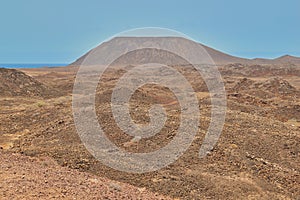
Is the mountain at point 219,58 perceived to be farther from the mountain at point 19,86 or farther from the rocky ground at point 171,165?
the rocky ground at point 171,165

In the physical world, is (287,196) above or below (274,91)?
below

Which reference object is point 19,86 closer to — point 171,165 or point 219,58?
point 171,165

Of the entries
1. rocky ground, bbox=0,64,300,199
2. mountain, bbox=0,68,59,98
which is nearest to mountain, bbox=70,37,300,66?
mountain, bbox=0,68,59,98

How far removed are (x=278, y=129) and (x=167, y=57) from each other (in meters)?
94.7

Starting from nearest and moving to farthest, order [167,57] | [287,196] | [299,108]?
[287,196]
[299,108]
[167,57]

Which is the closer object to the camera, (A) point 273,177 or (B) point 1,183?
(B) point 1,183

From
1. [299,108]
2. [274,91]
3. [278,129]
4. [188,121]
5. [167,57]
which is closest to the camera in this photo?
[188,121]

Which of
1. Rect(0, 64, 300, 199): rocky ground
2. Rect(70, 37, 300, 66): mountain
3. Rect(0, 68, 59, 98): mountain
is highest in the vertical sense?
Rect(70, 37, 300, 66): mountain

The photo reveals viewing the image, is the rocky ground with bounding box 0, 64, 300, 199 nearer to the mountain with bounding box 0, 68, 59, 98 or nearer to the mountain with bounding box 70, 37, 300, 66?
the mountain with bounding box 0, 68, 59, 98

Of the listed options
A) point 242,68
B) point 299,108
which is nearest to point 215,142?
point 299,108

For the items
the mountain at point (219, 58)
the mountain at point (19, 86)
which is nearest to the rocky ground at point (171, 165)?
the mountain at point (19, 86)

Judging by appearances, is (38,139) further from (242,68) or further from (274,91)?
(242,68)

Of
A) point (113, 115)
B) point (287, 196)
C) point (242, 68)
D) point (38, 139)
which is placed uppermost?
point (242, 68)

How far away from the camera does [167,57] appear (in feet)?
345
